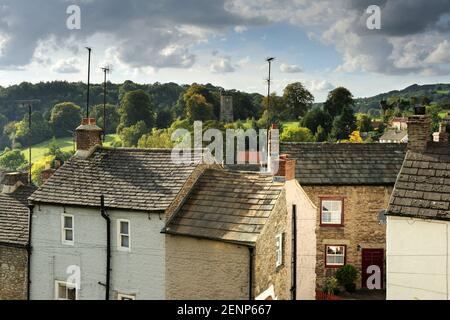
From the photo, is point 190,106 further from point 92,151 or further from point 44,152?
point 92,151

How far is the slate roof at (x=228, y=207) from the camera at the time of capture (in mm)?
16359

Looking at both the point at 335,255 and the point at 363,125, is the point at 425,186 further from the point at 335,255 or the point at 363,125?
the point at 363,125

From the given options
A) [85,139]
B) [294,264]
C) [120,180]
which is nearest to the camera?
[294,264]

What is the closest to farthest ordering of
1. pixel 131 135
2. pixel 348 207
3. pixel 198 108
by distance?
pixel 348 207 → pixel 131 135 → pixel 198 108

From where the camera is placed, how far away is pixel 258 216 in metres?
16.6

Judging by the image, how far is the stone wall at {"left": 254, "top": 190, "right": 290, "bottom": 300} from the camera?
1608 centimetres

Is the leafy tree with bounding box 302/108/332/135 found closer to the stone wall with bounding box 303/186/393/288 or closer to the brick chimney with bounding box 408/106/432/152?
the stone wall with bounding box 303/186/393/288

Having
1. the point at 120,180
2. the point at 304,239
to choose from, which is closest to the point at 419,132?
the point at 304,239

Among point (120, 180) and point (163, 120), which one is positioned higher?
point (163, 120)

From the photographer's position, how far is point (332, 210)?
24750mm

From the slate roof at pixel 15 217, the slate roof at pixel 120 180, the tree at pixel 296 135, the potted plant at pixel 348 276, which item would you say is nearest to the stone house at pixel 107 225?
the slate roof at pixel 120 180

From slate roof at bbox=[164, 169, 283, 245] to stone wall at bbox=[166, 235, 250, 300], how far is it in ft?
1.18

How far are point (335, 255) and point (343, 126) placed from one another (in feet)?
185

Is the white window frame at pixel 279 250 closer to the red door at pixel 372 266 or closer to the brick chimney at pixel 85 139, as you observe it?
the red door at pixel 372 266
